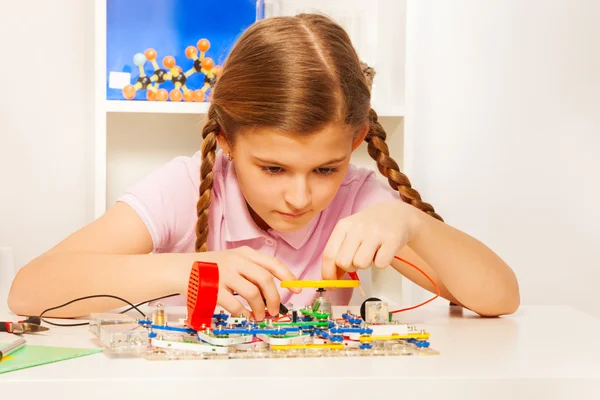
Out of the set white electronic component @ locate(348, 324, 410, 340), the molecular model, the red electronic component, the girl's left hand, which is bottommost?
white electronic component @ locate(348, 324, 410, 340)

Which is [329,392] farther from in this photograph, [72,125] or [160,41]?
[72,125]

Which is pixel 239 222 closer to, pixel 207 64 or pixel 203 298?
pixel 203 298

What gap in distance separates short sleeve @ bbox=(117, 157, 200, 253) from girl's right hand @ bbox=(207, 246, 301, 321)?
13.4 inches

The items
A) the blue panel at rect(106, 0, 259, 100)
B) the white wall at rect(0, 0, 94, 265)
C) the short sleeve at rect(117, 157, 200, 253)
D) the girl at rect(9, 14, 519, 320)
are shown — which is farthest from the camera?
the white wall at rect(0, 0, 94, 265)

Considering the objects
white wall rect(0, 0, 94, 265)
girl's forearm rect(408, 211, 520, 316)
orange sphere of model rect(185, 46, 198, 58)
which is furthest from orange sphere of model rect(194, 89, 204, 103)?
girl's forearm rect(408, 211, 520, 316)

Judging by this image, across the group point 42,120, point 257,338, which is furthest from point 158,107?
point 257,338

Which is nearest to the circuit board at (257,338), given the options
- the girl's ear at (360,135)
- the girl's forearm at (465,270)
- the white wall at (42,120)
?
the girl's forearm at (465,270)

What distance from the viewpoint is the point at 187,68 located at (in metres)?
2.01

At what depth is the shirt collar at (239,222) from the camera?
1366 millimetres

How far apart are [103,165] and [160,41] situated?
0.39 meters

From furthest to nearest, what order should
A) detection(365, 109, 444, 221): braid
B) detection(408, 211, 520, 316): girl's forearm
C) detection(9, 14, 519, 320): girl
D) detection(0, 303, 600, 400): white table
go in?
detection(365, 109, 444, 221): braid → detection(408, 211, 520, 316): girl's forearm → detection(9, 14, 519, 320): girl → detection(0, 303, 600, 400): white table

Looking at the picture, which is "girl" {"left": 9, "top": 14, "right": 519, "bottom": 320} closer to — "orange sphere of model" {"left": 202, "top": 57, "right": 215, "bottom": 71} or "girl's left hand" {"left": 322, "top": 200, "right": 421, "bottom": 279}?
"girl's left hand" {"left": 322, "top": 200, "right": 421, "bottom": 279}

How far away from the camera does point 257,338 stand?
0.76 metres

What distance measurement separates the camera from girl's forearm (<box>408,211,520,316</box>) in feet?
3.53
